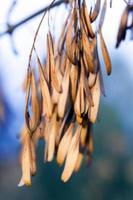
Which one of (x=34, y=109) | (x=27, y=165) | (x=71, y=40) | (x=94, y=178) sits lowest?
(x=94, y=178)

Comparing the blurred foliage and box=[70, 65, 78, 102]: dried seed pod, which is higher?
box=[70, 65, 78, 102]: dried seed pod

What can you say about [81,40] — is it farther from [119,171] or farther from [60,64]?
[119,171]

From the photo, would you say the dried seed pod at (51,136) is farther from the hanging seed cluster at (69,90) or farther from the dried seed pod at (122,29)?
the dried seed pod at (122,29)

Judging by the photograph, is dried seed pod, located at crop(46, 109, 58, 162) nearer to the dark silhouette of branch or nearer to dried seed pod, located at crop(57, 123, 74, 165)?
dried seed pod, located at crop(57, 123, 74, 165)

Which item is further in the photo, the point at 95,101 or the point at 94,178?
the point at 94,178

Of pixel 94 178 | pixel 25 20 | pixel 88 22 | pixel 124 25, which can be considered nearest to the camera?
pixel 88 22

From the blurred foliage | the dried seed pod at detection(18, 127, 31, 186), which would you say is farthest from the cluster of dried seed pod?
the blurred foliage

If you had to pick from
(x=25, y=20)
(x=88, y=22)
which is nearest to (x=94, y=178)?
(x=25, y=20)

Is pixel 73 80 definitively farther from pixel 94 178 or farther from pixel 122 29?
pixel 94 178

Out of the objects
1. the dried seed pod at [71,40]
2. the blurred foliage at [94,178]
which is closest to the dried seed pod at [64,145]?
the dried seed pod at [71,40]
